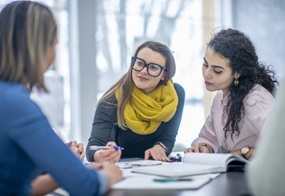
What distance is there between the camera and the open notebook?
4.47 ft

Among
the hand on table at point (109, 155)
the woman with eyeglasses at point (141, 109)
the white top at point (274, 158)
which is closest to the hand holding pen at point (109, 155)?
the hand on table at point (109, 155)

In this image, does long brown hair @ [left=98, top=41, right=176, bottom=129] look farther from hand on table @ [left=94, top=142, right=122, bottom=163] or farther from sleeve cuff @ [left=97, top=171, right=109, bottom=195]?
sleeve cuff @ [left=97, top=171, right=109, bottom=195]

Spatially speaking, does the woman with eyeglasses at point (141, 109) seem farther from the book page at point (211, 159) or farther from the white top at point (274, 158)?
the white top at point (274, 158)

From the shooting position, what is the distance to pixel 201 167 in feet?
Result: 4.81

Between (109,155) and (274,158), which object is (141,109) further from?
(274,158)

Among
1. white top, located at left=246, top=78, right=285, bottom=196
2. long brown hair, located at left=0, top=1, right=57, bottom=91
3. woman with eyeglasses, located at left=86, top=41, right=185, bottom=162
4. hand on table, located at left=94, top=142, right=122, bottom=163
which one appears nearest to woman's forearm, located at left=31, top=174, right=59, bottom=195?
long brown hair, located at left=0, top=1, right=57, bottom=91

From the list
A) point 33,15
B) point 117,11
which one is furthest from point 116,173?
point 117,11

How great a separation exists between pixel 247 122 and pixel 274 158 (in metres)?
1.07

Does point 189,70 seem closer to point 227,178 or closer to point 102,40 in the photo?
point 102,40

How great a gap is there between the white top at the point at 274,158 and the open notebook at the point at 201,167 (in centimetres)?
47

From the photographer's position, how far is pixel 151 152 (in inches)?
79.5

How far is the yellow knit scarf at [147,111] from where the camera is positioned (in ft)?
7.52

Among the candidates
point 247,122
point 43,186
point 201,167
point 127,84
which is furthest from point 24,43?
point 127,84

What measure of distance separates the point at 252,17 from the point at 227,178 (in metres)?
3.84
